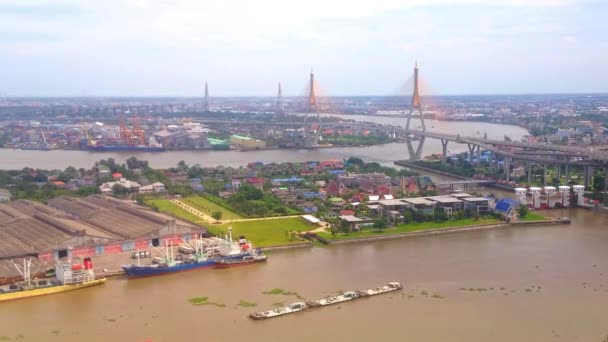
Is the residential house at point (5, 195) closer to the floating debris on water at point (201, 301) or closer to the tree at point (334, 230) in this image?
the tree at point (334, 230)

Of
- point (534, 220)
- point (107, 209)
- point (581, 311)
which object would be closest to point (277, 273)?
point (581, 311)

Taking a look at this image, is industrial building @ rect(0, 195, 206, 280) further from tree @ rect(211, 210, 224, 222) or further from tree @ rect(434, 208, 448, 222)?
tree @ rect(434, 208, 448, 222)

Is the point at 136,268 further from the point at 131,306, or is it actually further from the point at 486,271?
the point at 486,271

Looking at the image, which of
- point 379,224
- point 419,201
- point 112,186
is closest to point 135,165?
point 112,186

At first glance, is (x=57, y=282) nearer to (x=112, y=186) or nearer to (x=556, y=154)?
(x=112, y=186)

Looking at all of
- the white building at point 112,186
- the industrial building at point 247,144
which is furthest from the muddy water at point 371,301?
the industrial building at point 247,144
